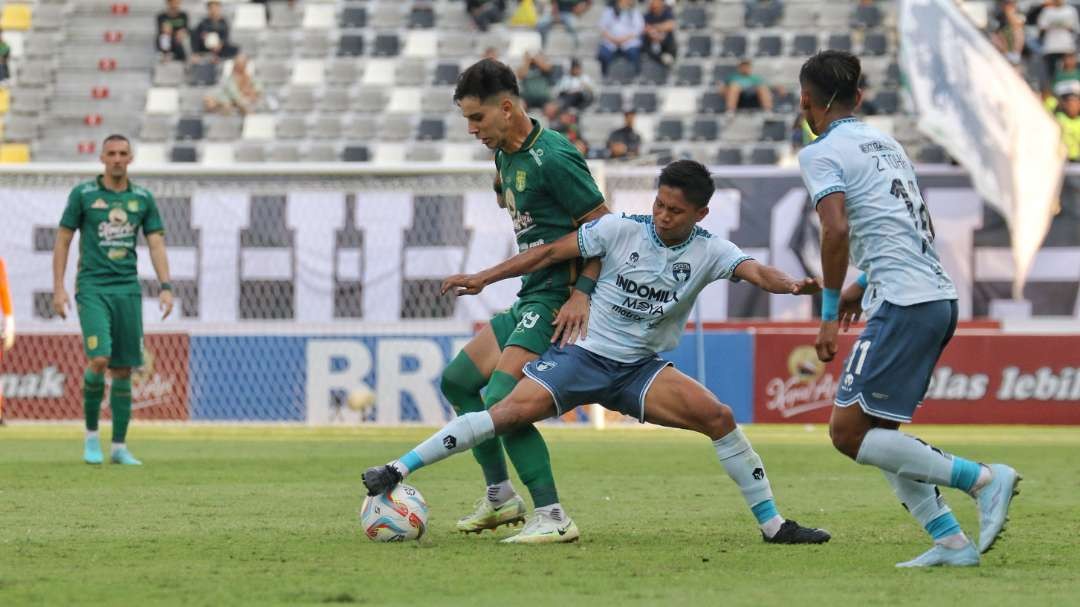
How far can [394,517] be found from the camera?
754 cm

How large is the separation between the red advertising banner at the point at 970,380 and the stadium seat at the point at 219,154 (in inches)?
397

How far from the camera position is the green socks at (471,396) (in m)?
8.13

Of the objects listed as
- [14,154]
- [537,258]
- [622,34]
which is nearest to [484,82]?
[537,258]

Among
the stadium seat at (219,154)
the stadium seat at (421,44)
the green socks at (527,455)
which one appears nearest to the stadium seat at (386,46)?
the stadium seat at (421,44)

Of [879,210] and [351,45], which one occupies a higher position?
[879,210]

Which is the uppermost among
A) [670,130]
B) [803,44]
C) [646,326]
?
[803,44]

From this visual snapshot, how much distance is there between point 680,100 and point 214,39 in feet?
24.6

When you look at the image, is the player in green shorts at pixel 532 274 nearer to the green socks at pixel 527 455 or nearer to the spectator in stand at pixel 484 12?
the green socks at pixel 527 455

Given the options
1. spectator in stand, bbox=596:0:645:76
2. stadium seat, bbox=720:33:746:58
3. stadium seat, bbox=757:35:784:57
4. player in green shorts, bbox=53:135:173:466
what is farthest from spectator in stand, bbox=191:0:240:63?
player in green shorts, bbox=53:135:173:466

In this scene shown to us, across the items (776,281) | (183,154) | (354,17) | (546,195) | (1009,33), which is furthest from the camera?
(354,17)

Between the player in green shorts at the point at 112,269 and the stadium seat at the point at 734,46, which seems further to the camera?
the stadium seat at the point at 734,46

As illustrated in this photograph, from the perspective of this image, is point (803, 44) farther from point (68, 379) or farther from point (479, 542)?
point (479, 542)

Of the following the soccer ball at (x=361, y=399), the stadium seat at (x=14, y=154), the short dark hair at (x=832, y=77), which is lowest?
the soccer ball at (x=361, y=399)

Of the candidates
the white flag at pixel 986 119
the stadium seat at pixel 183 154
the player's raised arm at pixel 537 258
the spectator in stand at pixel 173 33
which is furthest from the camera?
the spectator in stand at pixel 173 33
